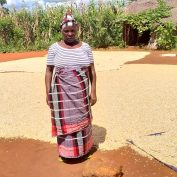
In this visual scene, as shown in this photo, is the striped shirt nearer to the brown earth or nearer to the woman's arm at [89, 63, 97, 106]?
the woman's arm at [89, 63, 97, 106]

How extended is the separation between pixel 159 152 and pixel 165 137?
533 mm

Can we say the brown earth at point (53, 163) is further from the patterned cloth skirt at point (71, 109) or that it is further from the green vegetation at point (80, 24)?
the green vegetation at point (80, 24)

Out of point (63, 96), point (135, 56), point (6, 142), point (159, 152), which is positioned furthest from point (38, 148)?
point (135, 56)

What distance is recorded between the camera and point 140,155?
4918mm

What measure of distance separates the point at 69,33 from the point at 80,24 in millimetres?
13945

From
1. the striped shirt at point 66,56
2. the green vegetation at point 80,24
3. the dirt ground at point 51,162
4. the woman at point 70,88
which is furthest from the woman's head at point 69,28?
the green vegetation at point 80,24

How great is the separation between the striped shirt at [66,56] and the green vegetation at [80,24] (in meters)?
12.1

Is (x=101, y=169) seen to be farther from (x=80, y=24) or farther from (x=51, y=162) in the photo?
(x=80, y=24)

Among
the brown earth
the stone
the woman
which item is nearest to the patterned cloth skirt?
the woman

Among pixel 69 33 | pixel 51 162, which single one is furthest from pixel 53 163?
pixel 69 33

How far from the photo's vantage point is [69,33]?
4.47 metres

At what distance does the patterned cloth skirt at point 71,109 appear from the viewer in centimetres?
451

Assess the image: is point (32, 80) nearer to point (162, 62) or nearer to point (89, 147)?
point (162, 62)

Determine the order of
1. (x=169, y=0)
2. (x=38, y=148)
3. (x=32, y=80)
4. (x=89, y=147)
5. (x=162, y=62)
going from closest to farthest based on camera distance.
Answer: (x=89, y=147) < (x=38, y=148) < (x=32, y=80) < (x=162, y=62) < (x=169, y=0)
